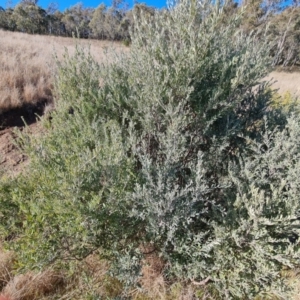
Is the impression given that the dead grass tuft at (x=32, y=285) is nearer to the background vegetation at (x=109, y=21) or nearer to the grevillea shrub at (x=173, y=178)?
the grevillea shrub at (x=173, y=178)

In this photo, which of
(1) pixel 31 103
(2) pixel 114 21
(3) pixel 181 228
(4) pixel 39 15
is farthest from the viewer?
(2) pixel 114 21

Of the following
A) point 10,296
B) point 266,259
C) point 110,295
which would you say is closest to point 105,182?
point 110,295

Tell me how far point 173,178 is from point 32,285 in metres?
1.69

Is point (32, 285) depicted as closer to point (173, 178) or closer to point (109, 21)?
point (173, 178)

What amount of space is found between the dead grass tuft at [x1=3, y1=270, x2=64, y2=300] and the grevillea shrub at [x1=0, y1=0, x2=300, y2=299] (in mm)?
382

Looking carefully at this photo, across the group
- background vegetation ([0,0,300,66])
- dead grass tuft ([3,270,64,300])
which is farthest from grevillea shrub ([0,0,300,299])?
background vegetation ([0,0,300,66])

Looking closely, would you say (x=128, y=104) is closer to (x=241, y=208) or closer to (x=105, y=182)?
(x=105, y=182)

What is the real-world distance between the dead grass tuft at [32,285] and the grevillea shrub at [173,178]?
0.38 m

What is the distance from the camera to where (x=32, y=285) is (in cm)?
222

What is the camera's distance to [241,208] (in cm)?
214

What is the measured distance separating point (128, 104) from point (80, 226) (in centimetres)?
138

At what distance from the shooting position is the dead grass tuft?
215cm

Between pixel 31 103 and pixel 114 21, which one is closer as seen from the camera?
pixel 31 103

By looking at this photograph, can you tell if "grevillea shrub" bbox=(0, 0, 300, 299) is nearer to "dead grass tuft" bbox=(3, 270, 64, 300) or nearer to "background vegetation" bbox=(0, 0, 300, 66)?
"dead grass tuft" bbox=(3, 270, 64, 300)
